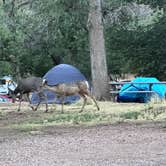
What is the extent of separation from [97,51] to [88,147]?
1515 cm

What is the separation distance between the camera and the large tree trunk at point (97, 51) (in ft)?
82.4

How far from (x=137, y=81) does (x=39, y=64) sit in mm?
23883

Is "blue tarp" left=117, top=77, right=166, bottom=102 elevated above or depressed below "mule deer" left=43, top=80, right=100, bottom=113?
below

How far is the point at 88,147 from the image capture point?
1100cm

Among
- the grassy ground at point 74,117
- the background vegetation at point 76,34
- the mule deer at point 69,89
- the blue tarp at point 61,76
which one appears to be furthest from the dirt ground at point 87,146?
the blue tarp at point 61,76

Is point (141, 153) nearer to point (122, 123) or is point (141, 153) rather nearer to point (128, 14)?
point (122, 123)

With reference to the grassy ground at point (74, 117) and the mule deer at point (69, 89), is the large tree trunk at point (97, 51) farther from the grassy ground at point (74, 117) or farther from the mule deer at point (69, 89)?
the grassy ground at point (74, 117)

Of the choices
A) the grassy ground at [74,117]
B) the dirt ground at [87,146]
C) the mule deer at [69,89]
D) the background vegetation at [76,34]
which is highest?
the background vegetation at [76,34]

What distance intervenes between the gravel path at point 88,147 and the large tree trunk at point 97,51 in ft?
36.5

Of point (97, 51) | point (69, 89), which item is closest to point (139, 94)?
point (97, 51)

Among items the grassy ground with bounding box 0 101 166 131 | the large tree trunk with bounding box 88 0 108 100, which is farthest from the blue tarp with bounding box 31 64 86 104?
the grassy ground with bounding box 0 101 166 131

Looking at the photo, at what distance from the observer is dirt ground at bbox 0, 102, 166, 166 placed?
938cm

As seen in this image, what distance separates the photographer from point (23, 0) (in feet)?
84.6

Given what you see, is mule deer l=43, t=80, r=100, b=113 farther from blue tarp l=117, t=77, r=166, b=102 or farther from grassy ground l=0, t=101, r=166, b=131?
blue tarp l=117, t=77, r=166, b=102
